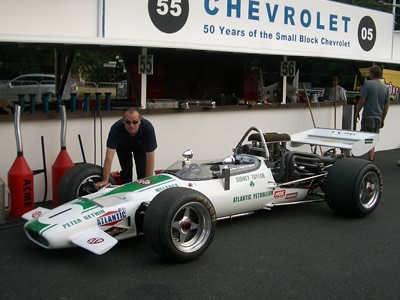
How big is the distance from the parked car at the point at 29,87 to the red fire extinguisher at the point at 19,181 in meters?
1.52

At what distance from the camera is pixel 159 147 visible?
7992mm

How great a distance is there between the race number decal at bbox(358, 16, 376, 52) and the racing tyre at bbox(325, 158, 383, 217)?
5.46 m

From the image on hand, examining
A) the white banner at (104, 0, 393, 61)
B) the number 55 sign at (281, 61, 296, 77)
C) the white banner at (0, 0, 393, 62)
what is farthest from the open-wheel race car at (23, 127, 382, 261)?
→ the number 55 sign at (281, 61, 296, 77)

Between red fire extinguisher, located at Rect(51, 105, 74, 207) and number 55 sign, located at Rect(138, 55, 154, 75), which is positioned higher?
number 55 sign, located at Rect(138, 55, 154, 75)

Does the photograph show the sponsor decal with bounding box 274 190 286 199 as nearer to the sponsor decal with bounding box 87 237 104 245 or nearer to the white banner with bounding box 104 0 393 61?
the sponsor decal with bounding box 87 237 104 245

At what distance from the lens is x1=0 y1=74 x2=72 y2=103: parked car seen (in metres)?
7.62

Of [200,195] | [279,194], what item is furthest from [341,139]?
[200,195]

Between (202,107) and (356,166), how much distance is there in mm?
3088

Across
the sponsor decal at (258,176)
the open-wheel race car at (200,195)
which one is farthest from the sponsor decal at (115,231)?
the sponsor decal at (258,176)

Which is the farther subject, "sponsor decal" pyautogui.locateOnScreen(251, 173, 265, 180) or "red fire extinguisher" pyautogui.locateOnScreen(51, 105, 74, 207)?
"red fire extinguisher" pyautogui.locateOnScreen(51, 105, 74, 207)

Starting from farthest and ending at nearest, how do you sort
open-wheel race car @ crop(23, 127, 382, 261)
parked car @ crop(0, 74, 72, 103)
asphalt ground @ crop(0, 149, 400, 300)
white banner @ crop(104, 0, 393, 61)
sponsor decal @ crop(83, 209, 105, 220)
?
parked car @ crop(0, 74, 72, 103) < white banner @ crop(104, 0, 393, 61) < sponsor decal @ crop(83, 209, 105, 220) < open-wheel race car @ crop(23, 127, 382, 261) < asphalt ground @ crop(0, 149, 400, 300)

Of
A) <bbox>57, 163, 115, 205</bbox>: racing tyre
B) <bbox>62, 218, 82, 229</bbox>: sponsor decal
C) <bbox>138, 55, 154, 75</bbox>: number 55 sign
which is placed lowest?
<bbox>62, 218, 82, 229</bbox>: sponsor decal

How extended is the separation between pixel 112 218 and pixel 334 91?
7871 millimetres

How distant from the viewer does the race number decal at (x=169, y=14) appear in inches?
287
